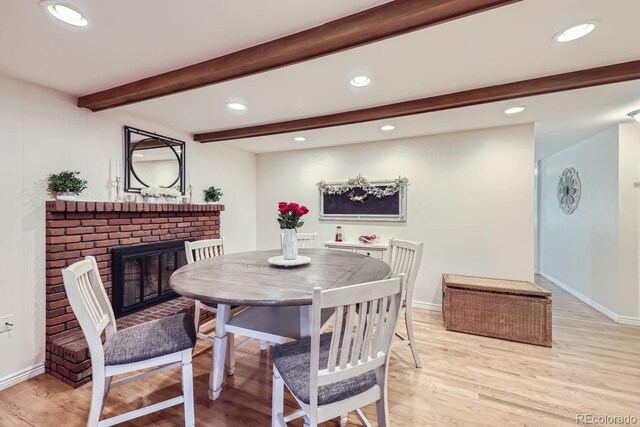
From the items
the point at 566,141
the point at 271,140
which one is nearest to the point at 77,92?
the point at 271,140

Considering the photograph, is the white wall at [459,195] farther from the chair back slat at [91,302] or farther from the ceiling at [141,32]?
the chair back slat at [91,302]

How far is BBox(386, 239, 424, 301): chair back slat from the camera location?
2131 mm

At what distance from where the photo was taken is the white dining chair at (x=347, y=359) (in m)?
1.04

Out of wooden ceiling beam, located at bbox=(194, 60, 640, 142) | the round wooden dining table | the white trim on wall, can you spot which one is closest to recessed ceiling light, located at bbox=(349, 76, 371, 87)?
wooden ceiling beam, located at bbox=(194, 60, 640, 142)

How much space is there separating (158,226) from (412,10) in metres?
2.96

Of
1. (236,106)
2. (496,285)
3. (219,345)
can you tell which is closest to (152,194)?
(236,106)

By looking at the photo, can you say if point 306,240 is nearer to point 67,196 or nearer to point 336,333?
point 67,196

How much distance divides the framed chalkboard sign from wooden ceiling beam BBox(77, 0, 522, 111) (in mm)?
2385

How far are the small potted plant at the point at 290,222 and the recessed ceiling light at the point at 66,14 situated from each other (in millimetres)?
1411

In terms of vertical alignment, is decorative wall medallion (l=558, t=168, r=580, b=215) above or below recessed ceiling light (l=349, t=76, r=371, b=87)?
below

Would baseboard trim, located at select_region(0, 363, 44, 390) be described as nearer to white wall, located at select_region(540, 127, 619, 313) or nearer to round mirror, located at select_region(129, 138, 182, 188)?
round mirror, located at select_region(129, 138, 182, 188)

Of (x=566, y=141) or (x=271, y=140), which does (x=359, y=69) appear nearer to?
(x=271, y=140)

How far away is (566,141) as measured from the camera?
3750 millimetres

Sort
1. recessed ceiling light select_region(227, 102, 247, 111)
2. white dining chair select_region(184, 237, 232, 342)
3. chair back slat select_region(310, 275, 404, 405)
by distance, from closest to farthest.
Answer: chair back slat select_region(310, 275, 404, 405), white dining chair select_region(184, 237, 232, 342), recessed ceiling light select_region(227, 102, 247, 111)
